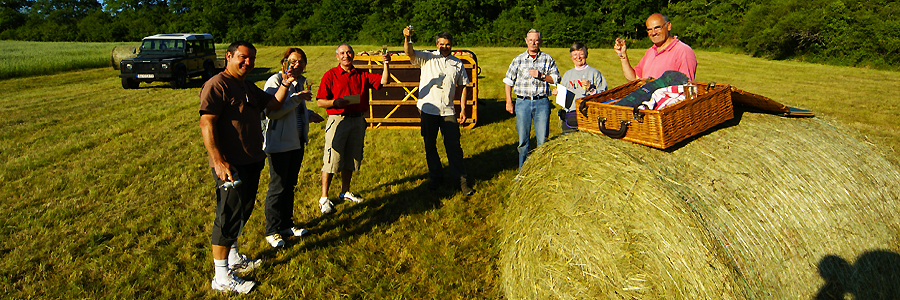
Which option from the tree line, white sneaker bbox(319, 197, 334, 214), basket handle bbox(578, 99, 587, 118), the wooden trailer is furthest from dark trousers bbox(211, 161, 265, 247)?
the tree line

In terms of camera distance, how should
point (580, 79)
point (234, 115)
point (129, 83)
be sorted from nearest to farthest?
point (234, 115) → point (580, 79) → point (129, 83)

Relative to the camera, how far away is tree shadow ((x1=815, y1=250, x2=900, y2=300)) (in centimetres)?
286

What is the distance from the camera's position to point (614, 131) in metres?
3.18

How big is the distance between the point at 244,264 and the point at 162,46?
714 inches

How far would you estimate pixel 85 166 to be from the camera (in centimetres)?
745

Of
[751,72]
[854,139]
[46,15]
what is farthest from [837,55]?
[46,15]

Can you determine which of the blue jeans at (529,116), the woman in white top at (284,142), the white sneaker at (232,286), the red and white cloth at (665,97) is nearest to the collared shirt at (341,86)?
the woman in white top at (284,142)

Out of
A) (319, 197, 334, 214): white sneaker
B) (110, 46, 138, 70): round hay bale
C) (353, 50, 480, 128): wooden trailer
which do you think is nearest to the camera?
(319, 197, 334, 214): white sneaker

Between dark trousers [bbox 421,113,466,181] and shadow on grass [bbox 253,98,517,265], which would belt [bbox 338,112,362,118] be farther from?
shadow on grass [bbox 253,98,517,265]

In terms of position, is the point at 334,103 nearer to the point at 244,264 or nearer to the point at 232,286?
the point at 244,264

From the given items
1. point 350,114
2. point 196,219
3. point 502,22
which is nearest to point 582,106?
point 350,114

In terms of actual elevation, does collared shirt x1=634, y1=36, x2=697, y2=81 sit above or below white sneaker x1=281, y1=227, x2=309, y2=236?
above

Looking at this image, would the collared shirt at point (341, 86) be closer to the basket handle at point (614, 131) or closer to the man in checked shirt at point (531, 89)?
the man in checked shirt at point (531, 89)

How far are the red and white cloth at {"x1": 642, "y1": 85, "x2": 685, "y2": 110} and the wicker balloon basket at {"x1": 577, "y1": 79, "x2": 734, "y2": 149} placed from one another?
0.31 feet
